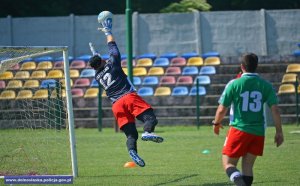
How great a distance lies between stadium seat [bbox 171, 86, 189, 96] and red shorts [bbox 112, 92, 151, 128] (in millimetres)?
13997

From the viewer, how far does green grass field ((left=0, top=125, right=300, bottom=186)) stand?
11883mm

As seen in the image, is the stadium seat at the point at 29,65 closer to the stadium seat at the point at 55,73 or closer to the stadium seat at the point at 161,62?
the stadium seat at the point at 55,73

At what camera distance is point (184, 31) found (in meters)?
29.4

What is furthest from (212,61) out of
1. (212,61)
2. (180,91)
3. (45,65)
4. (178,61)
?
(45,65)

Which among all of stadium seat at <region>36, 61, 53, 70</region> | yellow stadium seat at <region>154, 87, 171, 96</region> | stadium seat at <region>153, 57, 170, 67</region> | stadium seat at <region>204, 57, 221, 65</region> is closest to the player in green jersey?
yellow stadium seat at <region>154, 87, 171, 96</region>

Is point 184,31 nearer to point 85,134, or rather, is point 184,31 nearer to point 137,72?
point 137,72

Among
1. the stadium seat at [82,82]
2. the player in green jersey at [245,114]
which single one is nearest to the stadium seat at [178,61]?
the stadium seat at [82,82]

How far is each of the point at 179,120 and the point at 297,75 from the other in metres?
4.31

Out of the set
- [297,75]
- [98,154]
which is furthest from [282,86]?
[98,154]

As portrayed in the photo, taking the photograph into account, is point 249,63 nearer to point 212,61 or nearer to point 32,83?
point 212,61

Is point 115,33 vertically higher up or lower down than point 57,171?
higher up

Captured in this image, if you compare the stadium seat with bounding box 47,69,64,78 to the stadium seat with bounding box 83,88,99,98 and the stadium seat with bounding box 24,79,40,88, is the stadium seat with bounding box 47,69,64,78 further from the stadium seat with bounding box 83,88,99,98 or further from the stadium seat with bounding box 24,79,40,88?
the stadium seat with bounding box 83,88,99,98

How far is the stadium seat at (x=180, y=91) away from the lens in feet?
86.4

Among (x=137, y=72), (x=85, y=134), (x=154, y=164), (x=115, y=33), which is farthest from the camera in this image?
(x=115, y=33)
